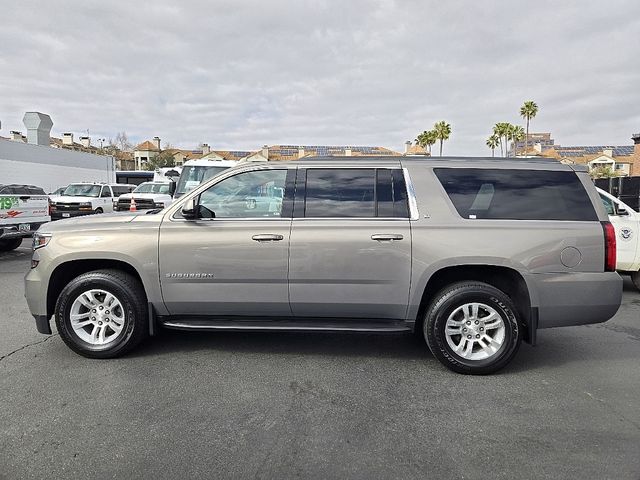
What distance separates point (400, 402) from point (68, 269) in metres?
3.34

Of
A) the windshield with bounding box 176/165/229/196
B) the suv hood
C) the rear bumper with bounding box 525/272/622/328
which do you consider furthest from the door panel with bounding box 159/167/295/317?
the suv hood

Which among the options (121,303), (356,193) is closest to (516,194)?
(356,193)

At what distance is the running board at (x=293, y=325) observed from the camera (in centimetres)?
390

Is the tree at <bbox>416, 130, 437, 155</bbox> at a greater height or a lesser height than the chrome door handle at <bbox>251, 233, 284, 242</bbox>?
greater

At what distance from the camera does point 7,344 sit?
452cm

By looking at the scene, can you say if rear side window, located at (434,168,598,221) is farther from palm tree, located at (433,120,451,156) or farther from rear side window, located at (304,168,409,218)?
palm tree, located at (433,120,451,156)

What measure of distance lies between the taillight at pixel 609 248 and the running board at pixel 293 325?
177cm

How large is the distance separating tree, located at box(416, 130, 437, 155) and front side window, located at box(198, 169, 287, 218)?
183ft

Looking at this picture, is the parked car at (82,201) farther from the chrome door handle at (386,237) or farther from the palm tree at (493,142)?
the palm tree at (493,142)

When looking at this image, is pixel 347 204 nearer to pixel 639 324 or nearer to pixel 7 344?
pixel 7 344

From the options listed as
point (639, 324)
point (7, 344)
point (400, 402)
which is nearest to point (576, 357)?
point (639, 324)

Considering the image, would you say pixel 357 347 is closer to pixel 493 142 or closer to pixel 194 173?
pixel 194 173

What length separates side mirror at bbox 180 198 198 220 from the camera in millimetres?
4004

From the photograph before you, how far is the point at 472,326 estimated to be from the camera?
3867 millimetres
